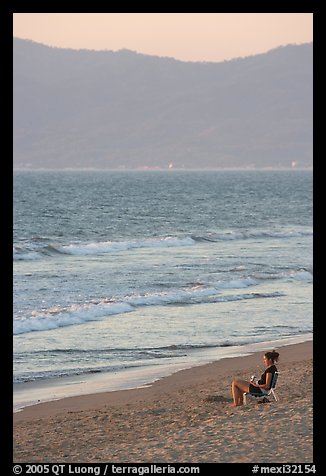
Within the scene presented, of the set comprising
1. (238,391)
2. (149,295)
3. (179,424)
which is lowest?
(179,424)

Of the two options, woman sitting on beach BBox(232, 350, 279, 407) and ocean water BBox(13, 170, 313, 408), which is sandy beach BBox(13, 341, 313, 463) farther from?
ocean water BBox(13, 170, 313, 408)

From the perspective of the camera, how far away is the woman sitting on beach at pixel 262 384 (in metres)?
11.0

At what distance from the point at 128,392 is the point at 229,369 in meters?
2.22

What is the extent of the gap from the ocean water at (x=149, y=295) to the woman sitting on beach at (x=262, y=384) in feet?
9.38

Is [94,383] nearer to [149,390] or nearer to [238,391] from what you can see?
[149,390]


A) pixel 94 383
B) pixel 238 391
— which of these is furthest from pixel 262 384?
pixel 94 383

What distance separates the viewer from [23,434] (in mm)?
11219

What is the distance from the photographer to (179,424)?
36.8 ft

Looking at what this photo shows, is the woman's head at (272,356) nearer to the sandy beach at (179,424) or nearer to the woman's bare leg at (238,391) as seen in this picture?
the sandy beach at (179,424)

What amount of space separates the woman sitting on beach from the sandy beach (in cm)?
15

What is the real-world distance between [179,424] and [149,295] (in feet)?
44.7
